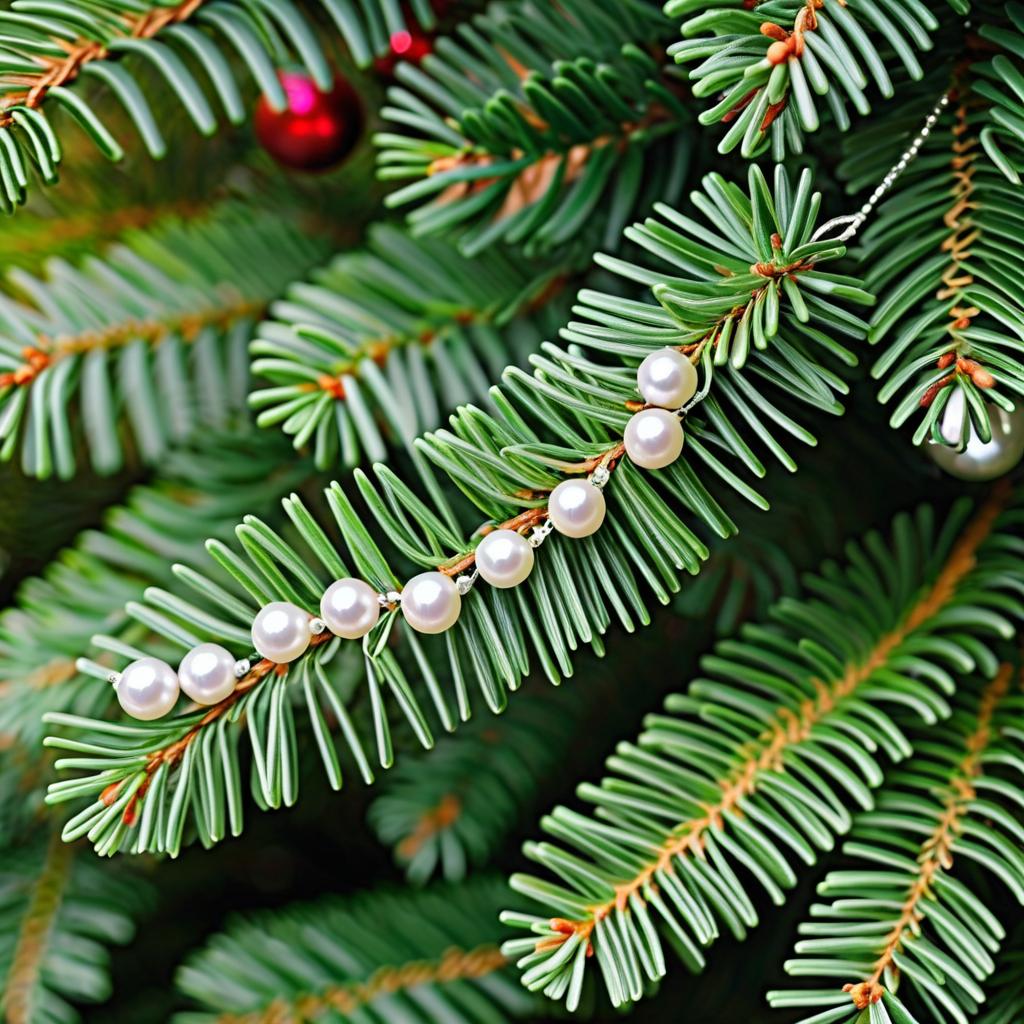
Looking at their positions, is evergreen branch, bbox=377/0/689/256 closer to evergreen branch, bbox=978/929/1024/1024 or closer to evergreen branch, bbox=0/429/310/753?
evergreen branch, bbox=0/429/310/753

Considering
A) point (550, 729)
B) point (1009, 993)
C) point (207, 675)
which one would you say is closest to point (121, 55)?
point (207, 675)

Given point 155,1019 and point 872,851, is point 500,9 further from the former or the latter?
point 155,1019

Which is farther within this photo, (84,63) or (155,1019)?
(155,1019)

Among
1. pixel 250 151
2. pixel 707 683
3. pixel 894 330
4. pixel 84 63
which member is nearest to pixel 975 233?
pixel 894 330

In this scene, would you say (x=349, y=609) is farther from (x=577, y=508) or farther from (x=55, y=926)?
(x=55, y=926)

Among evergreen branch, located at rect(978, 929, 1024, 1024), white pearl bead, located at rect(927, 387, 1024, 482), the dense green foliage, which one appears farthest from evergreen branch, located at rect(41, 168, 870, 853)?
evergreen branch, located at rect(978, 929, 1024, 1024)

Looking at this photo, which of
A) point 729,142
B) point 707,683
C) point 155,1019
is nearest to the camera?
point 729,142

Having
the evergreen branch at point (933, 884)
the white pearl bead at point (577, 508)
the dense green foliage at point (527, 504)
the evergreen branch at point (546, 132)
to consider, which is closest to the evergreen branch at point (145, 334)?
the dense green foliage at point (527, 504)
